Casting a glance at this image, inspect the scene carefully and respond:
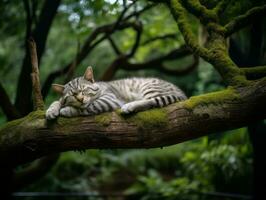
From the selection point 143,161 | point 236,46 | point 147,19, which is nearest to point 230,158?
point 236,46

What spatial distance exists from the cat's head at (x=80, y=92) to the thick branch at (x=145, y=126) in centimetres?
38

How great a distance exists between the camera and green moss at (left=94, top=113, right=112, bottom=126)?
331cm

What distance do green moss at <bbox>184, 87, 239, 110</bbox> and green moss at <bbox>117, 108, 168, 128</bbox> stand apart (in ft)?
0.68

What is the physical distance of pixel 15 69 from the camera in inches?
366

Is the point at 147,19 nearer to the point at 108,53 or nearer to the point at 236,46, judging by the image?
the point at 236,46

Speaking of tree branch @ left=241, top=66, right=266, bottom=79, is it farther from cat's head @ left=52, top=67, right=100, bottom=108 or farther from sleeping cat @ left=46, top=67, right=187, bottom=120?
cat's head @ left=52, top=67, right=100, bottom=108

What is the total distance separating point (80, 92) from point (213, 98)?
142cm

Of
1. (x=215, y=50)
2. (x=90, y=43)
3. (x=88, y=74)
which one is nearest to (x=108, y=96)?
(x=88, y=74)

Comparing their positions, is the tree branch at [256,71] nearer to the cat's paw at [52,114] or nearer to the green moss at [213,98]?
the green moss at [213,98]

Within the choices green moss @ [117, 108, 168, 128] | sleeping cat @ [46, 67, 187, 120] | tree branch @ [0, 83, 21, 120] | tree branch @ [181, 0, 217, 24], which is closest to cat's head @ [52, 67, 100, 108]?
sleeping cat @ [46, 67, 187, 120]

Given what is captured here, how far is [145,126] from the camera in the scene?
10.5 ft

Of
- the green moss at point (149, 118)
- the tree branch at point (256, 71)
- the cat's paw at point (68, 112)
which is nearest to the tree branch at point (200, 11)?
the tree branch at point (256, 71)

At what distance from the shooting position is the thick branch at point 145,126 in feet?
9.98

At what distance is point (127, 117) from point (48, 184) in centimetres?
557
